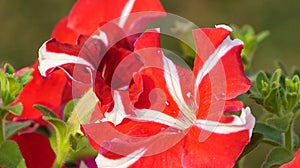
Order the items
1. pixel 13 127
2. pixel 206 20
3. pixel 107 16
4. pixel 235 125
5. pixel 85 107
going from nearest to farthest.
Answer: pixel 235 125
pixel 85 107
pixel 13 127
pixel 107 16
pixel 206 20

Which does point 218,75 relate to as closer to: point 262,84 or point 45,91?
point 262,84

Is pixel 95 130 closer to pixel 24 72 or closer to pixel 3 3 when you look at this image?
pixel 24 72

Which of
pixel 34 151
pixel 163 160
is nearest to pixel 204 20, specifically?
pixel 34 151

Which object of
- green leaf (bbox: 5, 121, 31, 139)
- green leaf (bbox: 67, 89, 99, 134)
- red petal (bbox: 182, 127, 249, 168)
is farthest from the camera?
green leaf (bbox: 5, 121, 31, 139)

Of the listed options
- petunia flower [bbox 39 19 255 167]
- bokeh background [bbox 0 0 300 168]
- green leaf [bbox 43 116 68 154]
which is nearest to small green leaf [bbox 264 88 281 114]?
petunia flower [bbox 39 19 255 167]

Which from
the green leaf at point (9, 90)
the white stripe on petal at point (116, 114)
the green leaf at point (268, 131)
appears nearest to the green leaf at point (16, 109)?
the green leaf at point (9, 90)

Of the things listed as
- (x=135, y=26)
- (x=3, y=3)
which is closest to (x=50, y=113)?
(x=135, y=26)

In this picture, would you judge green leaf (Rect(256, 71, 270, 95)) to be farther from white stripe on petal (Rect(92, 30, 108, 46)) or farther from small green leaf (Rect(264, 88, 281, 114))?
white stripe on petal (Rect(92, 30, 108, 46))
